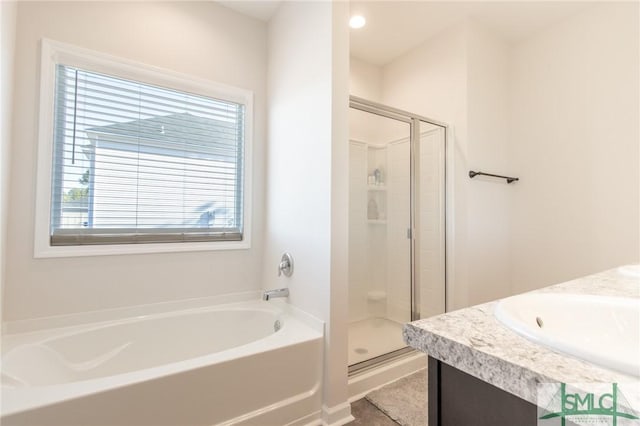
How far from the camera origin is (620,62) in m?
2.17

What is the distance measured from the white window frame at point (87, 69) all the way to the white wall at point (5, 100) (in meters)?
0.12

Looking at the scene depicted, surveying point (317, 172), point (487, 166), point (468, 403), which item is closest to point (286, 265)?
point (317, 172)

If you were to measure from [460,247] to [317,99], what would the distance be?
1.69 m

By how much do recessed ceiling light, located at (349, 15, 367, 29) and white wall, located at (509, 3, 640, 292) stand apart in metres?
1.48

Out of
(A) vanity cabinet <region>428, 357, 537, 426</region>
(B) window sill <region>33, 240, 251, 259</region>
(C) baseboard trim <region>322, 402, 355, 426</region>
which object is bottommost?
(C) baseboard trim <region>322, 402, 355, 426</region>

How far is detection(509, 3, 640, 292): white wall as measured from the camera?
7.02ft

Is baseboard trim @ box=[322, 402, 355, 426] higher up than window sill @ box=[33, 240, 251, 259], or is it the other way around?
window sill @ box=[33, 240, 251, 259]

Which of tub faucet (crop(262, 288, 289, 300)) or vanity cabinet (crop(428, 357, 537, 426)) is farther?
tub faucet (crop(262, 288, 289, 300))

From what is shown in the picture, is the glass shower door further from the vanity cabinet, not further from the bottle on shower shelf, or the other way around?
the vanity cabinet

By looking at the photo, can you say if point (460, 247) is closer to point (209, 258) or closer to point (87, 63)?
point (209, 258)

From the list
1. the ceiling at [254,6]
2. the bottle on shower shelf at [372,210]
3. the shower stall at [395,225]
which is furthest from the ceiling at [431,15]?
the bottle on shower shelf at [372,210]

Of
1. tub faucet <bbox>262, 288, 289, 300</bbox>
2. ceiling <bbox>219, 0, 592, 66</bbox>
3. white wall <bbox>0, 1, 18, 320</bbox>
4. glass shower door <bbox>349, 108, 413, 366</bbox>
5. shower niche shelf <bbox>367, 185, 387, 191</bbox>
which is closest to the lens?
white wall <bbox>0, 1, 18, 320</bbox>
